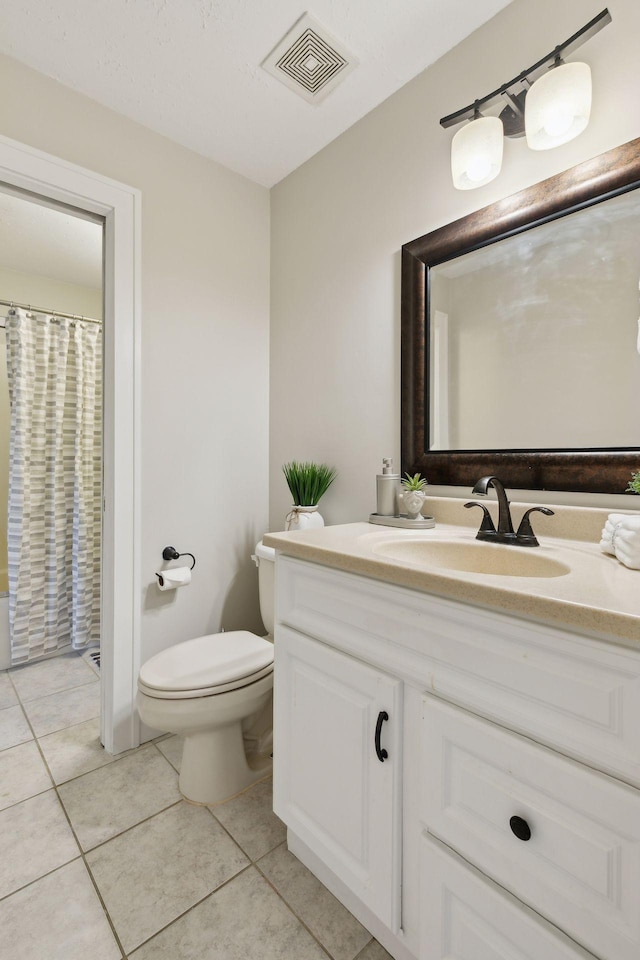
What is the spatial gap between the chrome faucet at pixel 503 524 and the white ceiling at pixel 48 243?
2008 millimetres

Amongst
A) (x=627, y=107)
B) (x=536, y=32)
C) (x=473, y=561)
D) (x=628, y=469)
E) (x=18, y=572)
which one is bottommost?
(x=18, y=572)

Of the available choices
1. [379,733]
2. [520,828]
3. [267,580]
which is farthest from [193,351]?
[520,828]

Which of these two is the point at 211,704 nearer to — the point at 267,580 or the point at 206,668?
the point at 206,668

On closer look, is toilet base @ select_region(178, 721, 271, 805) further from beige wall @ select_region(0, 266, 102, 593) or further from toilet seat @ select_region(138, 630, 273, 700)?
beige wall @ select_region(0, 266, 102, 593)

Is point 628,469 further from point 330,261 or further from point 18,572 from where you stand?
point 18,572

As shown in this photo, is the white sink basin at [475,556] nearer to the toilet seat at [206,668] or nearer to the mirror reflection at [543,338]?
the mirror reflection at [543,338]

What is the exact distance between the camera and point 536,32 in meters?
1.19

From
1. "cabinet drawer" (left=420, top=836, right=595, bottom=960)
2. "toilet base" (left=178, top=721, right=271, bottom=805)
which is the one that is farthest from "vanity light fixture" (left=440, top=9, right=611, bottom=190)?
"toilet base" (left=178, top=721, right=271, bottom=805)

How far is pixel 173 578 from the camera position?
1679 millimetres

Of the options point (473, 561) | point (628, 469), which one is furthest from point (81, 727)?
point (628, 469)

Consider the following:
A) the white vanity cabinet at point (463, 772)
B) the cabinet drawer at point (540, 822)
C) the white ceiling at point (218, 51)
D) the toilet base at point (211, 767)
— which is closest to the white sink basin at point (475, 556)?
the white vanity cabinet at point (463, 772)

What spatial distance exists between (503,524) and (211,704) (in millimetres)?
969

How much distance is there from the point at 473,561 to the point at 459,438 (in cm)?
41

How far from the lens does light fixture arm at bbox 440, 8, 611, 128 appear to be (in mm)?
1025
